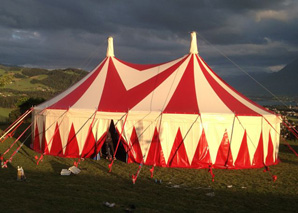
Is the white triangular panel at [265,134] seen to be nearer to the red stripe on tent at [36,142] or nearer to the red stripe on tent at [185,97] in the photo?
the red stripe on tent at [185,97]

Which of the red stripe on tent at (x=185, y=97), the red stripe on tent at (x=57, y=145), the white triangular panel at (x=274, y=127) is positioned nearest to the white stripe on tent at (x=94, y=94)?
the red stripe on tent at (x=57, y=145)

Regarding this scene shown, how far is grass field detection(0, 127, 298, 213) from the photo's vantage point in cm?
560

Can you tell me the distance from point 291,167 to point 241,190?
3.60 meters

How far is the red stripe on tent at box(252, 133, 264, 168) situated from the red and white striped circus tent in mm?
28

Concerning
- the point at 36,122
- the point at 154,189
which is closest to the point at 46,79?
the point at 36,122

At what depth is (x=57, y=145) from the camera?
1036 cm

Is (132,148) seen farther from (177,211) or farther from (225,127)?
(177,211)

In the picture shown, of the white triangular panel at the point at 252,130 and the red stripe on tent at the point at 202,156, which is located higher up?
the white triangular panel at the point at 252,130

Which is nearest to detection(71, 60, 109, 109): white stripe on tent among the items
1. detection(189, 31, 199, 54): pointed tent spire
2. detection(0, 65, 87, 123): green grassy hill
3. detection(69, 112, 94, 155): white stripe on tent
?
detection(69, 112, 94, 155): white stripe on tent

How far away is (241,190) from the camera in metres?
7.01

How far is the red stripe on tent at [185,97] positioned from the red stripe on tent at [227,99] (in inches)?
22.6

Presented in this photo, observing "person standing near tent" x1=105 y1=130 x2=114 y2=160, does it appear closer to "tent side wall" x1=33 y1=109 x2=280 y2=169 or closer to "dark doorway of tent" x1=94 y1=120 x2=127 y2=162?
"dark doorway of tent" x1=94 y1=120 x2=127 y2=162

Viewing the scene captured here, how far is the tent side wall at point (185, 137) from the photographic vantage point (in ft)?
29.9

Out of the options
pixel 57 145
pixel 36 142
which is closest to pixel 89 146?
pixel 57 145
